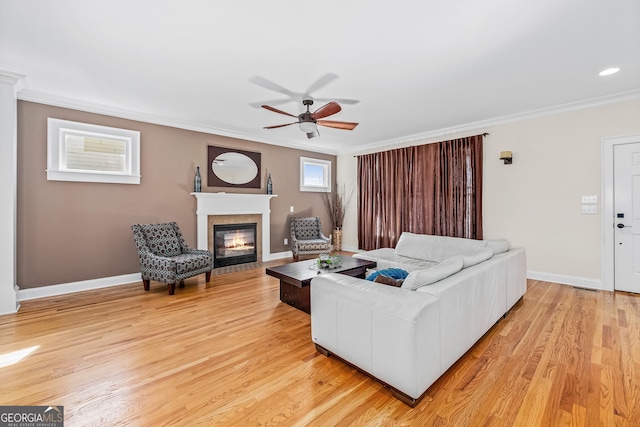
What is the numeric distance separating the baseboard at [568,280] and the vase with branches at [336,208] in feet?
12.9

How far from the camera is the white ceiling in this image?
2.09 m

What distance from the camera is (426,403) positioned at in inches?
68.2

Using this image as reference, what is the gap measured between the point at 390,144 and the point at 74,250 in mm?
5812

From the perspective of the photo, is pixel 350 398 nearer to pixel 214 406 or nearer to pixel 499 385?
pixel 214 406

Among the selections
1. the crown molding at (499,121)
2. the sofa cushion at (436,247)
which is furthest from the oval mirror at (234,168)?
the sofa cushion at (436,247)

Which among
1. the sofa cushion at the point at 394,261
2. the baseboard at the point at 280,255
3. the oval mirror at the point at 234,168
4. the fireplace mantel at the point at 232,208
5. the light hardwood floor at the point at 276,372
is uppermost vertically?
the oval mirror at the point at 234,168

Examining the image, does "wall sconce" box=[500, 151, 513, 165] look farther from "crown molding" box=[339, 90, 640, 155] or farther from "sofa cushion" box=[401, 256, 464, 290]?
Answer: "sofa cushion" box=[401, 256, 464, 290]

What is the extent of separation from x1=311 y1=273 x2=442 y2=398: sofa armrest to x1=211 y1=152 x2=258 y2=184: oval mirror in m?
3.93

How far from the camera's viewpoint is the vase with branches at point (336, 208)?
7.17 m

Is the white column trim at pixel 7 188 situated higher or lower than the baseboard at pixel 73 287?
higher

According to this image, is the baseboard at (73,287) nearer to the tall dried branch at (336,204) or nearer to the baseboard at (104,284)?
the baseboard at (104,284)

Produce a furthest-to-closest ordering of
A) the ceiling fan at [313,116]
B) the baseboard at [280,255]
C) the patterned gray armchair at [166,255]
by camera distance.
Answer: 1. the baseboard at [280,255]
2. the patterned gray armchair at [166,255]
3. the ceiling fan at [313,116]

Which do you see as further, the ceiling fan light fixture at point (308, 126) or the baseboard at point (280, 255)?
the baseboard at point (280, 255)

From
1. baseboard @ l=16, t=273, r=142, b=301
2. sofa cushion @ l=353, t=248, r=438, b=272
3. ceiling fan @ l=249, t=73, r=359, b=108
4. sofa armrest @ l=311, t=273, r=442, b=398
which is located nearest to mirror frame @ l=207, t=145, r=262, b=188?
ceiling fan @ l=249, t=73, r=359, b=108
